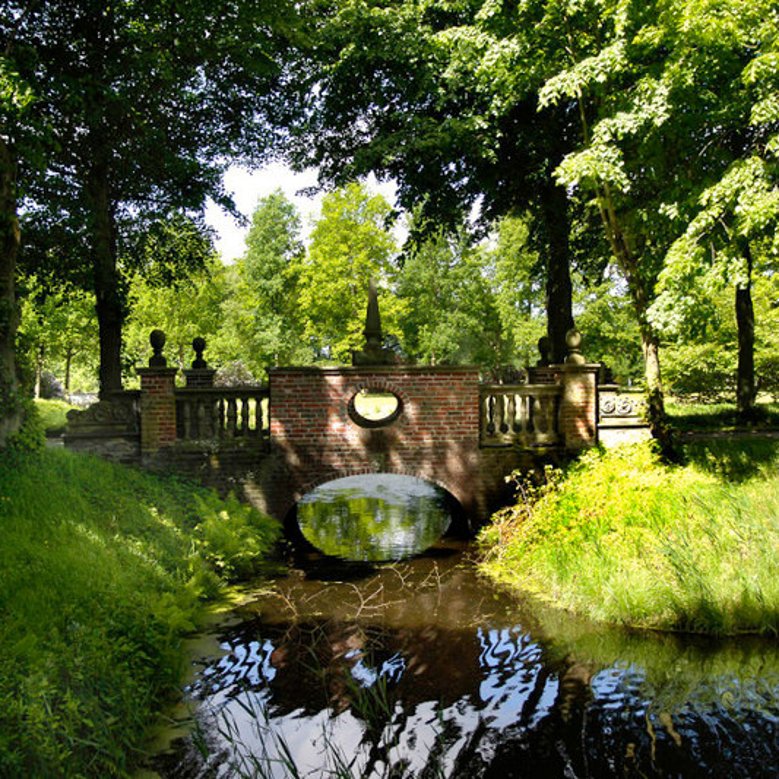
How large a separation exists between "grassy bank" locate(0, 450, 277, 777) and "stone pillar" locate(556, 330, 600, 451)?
5.17 meters

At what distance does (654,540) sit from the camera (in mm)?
8281

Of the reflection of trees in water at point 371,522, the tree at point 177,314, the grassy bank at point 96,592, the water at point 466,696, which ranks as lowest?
the water at point 466,696

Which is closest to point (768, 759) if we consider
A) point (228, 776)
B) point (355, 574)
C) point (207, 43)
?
point (228, 776)

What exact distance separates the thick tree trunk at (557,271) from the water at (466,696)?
858 cm

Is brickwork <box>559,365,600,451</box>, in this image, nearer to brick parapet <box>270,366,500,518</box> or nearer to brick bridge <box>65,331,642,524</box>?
brick bridge <box>65,331,642,524</box>

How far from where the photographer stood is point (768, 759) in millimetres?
4812

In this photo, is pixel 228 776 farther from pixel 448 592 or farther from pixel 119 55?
pixel 119 55

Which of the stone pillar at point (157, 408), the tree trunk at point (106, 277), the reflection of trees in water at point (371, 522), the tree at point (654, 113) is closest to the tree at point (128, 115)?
the tree trunk at point (106, 277)

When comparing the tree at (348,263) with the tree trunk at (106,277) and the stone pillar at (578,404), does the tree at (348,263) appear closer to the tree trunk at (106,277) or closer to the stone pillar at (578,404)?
the tree trunk at (106,277)

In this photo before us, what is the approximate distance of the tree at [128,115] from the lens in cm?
1168

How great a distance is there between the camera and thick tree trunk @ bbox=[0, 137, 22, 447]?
9.38 m

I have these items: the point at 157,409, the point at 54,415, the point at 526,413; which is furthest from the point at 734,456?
the point at 54,415

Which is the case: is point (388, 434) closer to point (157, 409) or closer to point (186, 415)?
point (186, 415)

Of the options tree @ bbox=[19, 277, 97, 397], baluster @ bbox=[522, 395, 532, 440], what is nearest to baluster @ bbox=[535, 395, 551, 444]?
baluster @ bbox=[522, 395, 532, 440]
